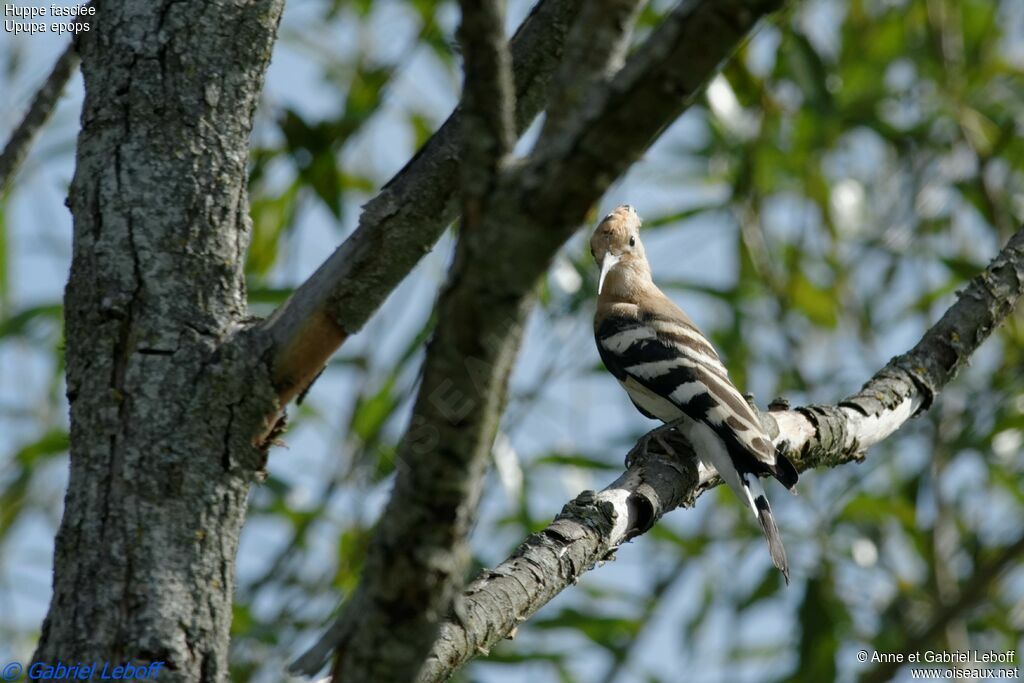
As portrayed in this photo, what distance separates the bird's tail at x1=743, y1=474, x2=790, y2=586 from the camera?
2886mm

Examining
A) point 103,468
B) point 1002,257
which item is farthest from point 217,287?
point 1002,257

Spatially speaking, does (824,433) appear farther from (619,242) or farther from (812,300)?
(812,300)

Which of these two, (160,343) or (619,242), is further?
(619,242)

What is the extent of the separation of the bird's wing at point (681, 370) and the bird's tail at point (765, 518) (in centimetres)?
21

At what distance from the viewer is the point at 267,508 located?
13.2 feet

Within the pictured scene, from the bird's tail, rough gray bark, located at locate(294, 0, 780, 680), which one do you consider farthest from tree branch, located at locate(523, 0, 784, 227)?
the bird's tail

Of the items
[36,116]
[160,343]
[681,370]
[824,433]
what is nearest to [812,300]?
[681,370]

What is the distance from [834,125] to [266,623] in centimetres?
267

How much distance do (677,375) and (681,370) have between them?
0.03m

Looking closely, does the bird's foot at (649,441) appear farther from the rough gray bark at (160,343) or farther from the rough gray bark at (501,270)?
the rough gray bark at (501,270)

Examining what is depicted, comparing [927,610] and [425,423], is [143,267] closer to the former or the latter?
[425,423]

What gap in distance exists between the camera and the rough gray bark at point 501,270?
41.0 inches

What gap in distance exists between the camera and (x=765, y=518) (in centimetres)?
303

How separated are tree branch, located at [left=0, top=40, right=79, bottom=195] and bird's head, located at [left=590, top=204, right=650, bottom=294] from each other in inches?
85.2
